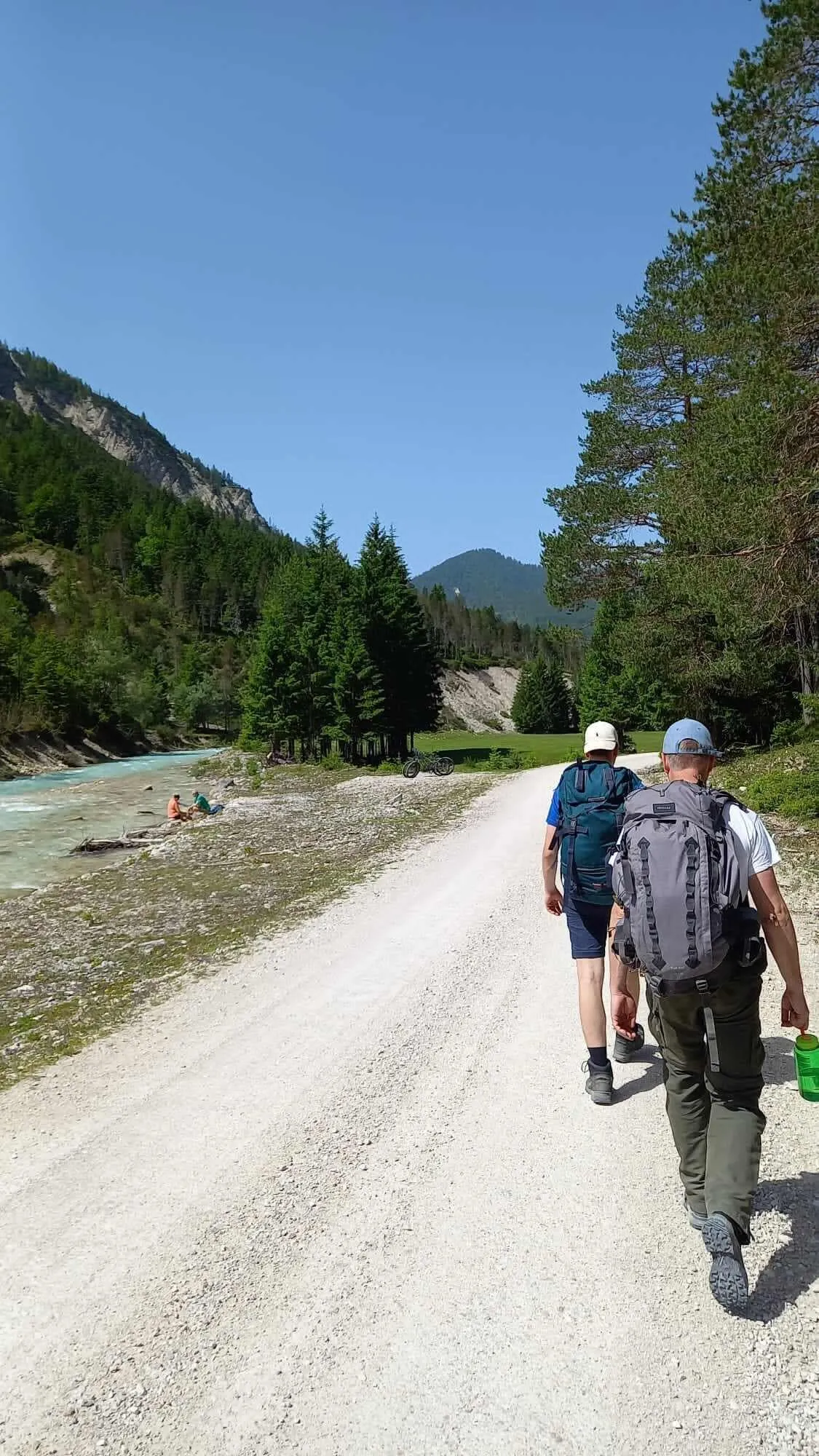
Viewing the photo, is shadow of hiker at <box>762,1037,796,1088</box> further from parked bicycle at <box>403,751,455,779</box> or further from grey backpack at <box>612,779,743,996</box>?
parked bicycle at <box>403,751,455,779</box>

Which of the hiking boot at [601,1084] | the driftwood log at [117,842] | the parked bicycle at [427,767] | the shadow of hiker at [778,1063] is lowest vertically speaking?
the driftwood log at [117,842]

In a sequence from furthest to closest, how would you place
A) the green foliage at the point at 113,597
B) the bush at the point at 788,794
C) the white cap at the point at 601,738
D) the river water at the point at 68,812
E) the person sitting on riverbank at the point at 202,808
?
the green foliage at the point at 113,597 < the person sitting on riverbank at the point at 202,808 < the river water at the point at 68,812 < the bush at the point at 788,794 < the white cap at the point at 601,738

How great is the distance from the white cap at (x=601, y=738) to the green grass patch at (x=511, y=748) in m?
28.8

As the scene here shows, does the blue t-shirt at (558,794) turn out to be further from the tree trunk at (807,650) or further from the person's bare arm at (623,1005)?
the tree trunk at (807,650)

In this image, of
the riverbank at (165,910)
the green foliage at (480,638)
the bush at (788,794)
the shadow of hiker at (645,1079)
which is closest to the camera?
the shadow of hiker at (645,1079)

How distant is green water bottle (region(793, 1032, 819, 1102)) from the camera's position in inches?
146

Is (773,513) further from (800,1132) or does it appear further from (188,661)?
(188,661)

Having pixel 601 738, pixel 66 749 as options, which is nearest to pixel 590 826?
pixel 601 738

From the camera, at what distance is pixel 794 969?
3.62m

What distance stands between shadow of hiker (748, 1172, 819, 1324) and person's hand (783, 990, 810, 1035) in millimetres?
1038

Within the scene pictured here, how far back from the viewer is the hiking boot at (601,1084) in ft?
16.6

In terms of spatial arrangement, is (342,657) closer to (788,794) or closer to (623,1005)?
(788,794)

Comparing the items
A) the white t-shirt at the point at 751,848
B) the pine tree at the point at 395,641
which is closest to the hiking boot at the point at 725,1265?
the white t-shirt at the point at 751,848

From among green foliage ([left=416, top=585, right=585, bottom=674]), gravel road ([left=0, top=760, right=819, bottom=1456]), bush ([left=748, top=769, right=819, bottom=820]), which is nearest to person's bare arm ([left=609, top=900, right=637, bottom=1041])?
gravel road ([left=0, top=760, right=819, bottom=1456])
